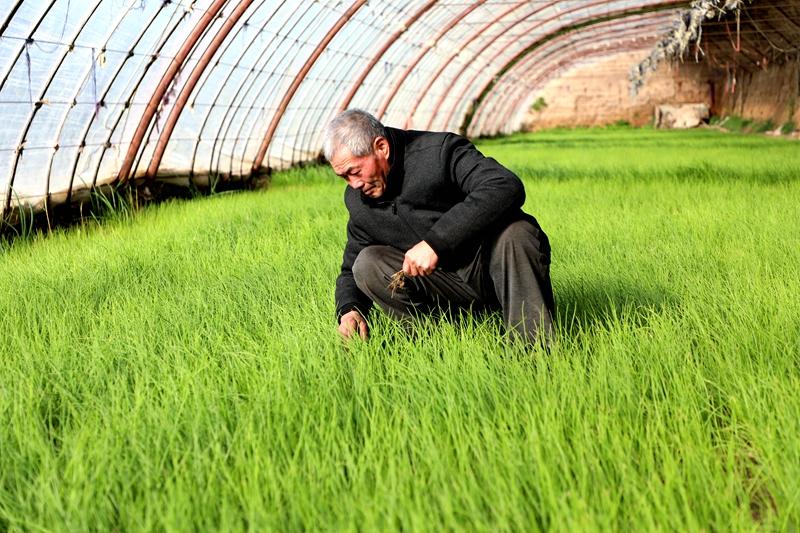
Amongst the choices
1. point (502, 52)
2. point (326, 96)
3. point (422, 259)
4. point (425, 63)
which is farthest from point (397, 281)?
point (502, 52)

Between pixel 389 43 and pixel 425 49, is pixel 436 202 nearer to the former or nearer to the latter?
pixel 389 43

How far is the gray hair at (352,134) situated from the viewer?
7.44 ft

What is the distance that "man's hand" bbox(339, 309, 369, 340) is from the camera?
247 centimetres

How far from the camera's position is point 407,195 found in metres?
2.46

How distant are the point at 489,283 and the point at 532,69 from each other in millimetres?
22630

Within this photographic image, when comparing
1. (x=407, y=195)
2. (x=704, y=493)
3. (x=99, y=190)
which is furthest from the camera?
(x=99, y=190)

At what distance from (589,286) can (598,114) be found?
88.7ft

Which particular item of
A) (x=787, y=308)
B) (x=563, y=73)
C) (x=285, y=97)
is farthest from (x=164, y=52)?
(x=563, y=73)

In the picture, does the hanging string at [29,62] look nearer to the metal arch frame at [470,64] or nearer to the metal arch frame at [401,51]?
the metal arch frame at [401,51]

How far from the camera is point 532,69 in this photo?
24.1 metres

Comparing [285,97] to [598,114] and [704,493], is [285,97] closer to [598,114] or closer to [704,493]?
[704,493]

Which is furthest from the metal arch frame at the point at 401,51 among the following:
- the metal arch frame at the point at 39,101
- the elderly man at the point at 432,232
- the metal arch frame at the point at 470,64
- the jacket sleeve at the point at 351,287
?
the elderly man at the point at 432,232

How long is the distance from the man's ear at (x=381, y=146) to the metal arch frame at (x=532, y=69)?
55.5 feet

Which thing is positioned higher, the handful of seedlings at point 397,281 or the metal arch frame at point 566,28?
the metal arch frame at point 566,28
